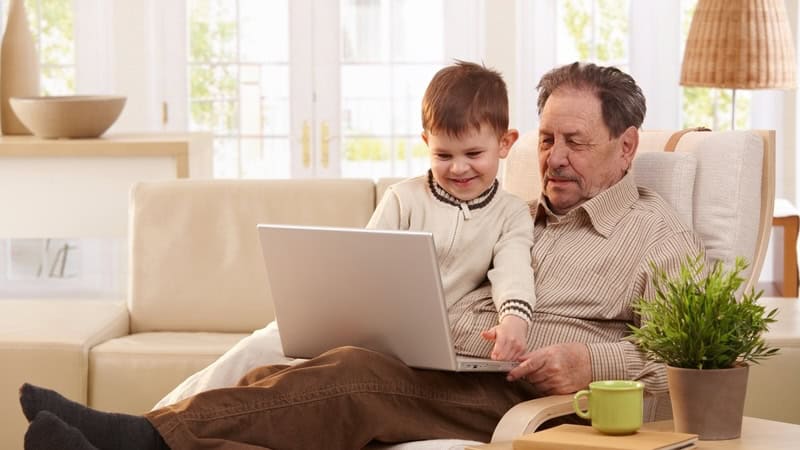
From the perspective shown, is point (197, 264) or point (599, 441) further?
point (197, 264)

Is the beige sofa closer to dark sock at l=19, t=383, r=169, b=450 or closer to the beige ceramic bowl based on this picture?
the beige ceramic bowl

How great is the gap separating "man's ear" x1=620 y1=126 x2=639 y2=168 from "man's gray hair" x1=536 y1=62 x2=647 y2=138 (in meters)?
0.01

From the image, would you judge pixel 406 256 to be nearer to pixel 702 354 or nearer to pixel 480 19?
pixel 702 354

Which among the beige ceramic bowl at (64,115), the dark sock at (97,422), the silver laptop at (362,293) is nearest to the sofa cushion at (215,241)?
the beige ceramic bowl at (64,115)

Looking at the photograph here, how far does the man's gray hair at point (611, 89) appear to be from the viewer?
263cm

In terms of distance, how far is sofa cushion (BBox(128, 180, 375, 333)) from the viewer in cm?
366

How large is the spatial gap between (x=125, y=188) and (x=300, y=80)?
7.25 ft

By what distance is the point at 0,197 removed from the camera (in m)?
4.32

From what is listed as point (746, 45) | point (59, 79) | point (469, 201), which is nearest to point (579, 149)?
point (469, 201)

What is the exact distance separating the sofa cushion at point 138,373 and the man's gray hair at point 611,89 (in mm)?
1254

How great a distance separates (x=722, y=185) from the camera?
9.02ft

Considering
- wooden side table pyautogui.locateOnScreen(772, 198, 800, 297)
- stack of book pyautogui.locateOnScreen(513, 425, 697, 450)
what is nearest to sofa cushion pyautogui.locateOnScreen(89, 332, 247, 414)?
stack of book pyautogui.locateOnScreen(513, 425, 697, 450)

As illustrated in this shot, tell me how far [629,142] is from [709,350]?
0.81 meters

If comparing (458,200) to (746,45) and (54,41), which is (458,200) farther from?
(54,41)
